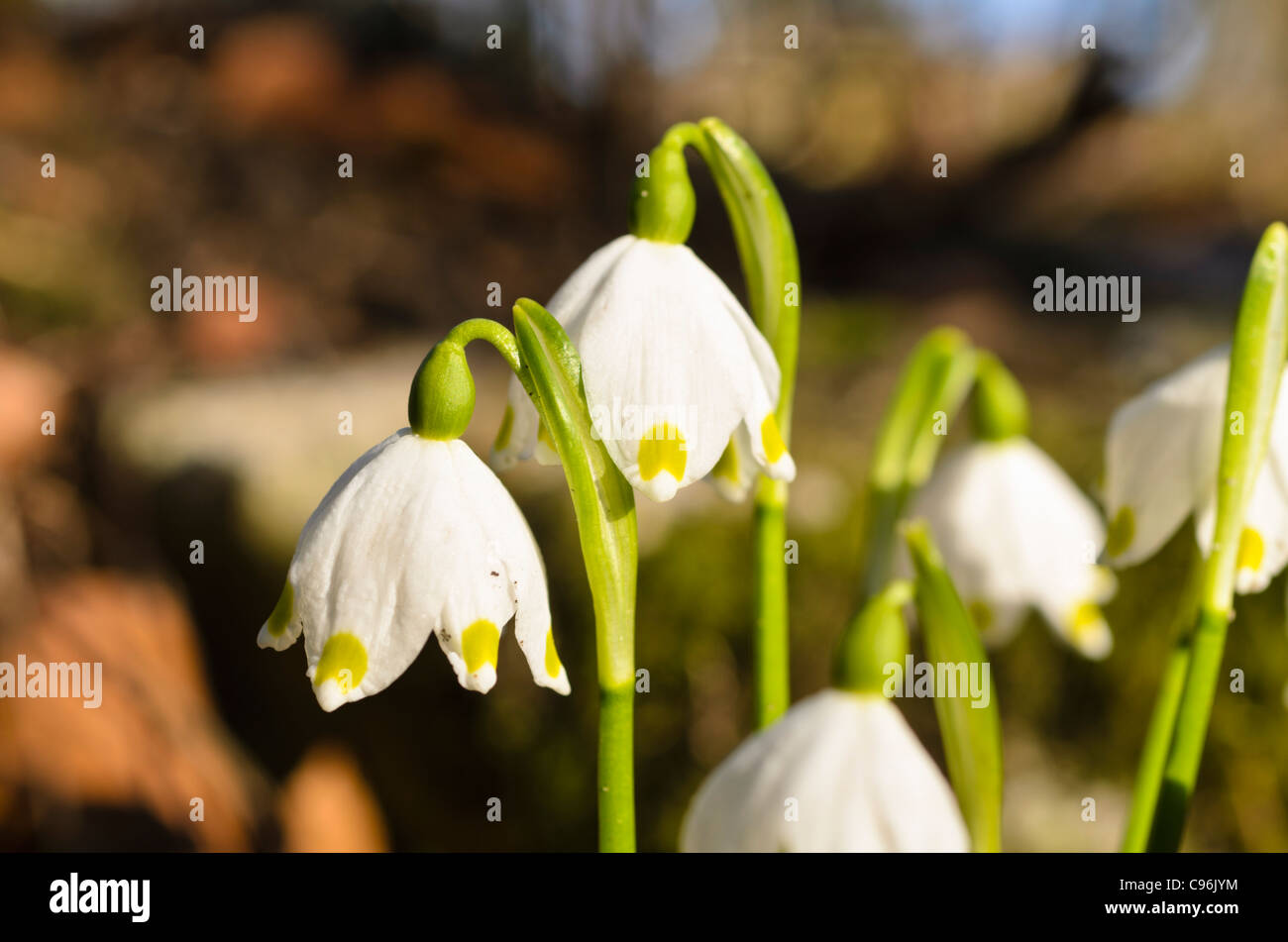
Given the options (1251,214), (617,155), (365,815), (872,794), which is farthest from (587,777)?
(1251,214)

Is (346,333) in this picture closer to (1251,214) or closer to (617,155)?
(617,155)

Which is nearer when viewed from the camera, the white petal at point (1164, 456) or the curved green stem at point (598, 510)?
the curved green stem at point (598, 510)

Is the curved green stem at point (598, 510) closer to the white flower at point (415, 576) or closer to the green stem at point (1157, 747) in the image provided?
the white flower at point (415, 576)
